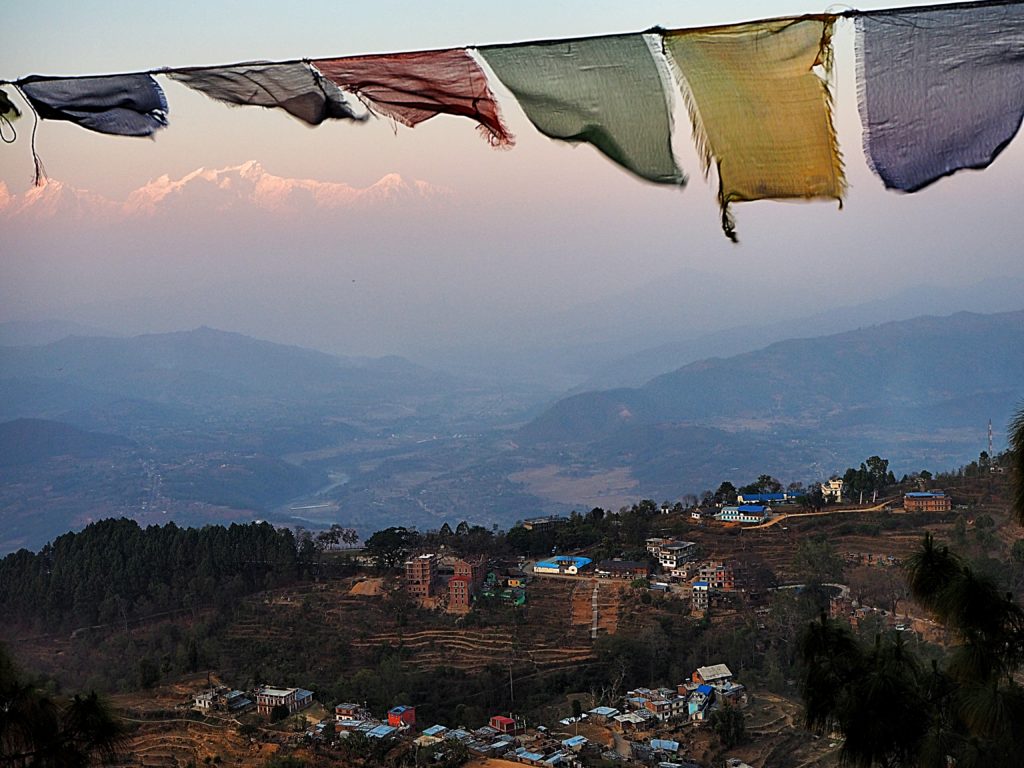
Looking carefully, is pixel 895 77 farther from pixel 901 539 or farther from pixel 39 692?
pixel 901 539

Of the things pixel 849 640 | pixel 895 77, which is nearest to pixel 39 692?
pixel 849 640

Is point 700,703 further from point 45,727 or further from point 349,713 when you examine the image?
point 45,727

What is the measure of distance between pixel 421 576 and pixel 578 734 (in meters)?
6.33

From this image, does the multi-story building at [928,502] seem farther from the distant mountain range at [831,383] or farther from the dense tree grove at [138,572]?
the distant mountain range at [831,383]

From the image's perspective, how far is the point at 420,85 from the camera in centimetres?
221

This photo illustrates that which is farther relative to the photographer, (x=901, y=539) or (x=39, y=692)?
(x=901, y=539)

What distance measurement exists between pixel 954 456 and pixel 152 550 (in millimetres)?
37825

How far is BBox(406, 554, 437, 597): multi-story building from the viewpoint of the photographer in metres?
16.6

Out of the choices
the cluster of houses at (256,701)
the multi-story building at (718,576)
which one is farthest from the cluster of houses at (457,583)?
the cluster of houses at (256,701)

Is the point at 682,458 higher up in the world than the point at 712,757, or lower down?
higher up

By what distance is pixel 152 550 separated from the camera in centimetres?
1786

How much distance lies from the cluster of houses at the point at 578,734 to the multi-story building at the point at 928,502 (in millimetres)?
6713

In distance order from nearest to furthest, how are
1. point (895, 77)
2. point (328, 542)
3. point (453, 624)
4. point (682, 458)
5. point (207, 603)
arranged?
point (895, 77) → point (453, 624) → point (207, 603) → point (328, 542) → point (682, 458)

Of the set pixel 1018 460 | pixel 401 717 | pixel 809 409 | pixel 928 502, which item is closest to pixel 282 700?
pixel 401 717
